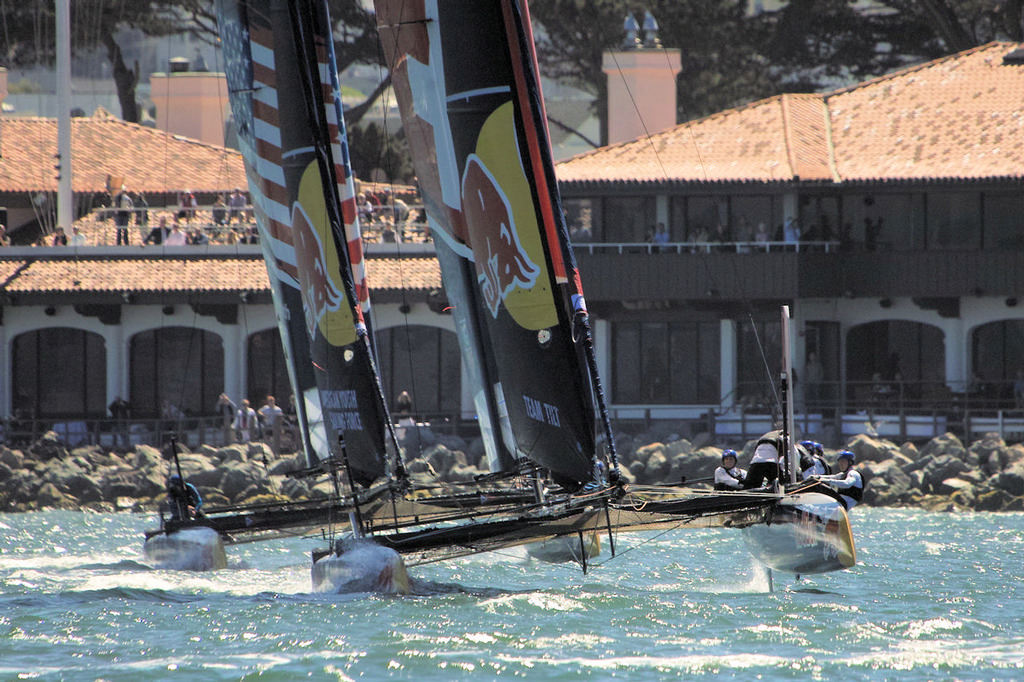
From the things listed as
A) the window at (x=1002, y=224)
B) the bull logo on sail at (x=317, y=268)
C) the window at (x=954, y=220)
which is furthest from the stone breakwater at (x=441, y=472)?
the bull logo on sail at (x=317, y=268)

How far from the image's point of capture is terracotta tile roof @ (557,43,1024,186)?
34969 mm

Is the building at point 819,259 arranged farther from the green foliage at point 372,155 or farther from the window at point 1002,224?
the green foliage at point 372,155

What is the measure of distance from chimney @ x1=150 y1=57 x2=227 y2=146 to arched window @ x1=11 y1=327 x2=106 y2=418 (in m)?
14.4

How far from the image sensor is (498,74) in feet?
49.8

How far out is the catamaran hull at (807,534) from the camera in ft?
45.9

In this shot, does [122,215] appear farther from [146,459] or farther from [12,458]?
[146,459]

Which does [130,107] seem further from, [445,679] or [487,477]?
[445,679]

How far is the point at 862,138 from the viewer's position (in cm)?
3688

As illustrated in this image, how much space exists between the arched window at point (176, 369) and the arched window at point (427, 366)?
12.3 feet

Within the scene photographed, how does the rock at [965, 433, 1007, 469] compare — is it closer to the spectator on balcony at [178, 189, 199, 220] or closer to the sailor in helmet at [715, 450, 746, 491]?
the sailor in helmet at [715, 450, 746, 491]

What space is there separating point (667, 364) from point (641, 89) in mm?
9683

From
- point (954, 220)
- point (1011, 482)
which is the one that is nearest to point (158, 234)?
point (954, 220)

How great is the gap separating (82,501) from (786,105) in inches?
751

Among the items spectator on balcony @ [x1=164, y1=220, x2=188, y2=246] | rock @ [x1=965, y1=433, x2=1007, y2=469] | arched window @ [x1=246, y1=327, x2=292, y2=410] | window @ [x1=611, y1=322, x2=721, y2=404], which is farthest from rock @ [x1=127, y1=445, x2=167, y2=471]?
rock @ [x1=965, y1=433, x2=1007, y2=469]
